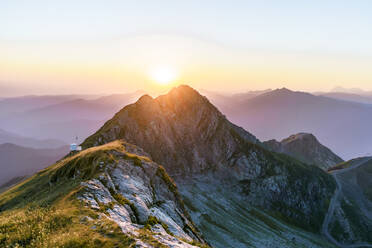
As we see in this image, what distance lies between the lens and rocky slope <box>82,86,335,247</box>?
131375 mm

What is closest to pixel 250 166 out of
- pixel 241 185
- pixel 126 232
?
pixel 241 185

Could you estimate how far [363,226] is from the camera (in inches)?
5615

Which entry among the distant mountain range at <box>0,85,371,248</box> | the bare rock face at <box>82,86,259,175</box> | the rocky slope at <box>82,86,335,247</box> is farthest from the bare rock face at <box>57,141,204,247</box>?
the rocky slope at <box>82,86,335,247</box>

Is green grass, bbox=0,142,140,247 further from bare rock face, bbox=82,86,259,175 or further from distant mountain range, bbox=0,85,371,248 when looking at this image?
bare rock face, bbox=82,86,259,175

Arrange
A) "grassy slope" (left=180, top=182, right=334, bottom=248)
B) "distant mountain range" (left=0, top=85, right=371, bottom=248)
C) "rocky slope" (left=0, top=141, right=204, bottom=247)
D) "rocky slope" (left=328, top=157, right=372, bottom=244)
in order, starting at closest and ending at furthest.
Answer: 1. "rocky slope" (left=0, top=141, right=204, bottom=247)
2. "distant mountain range" (left=0, top=85, right=371, bottom=248)
3. "grassy slope" (left=180, top=182, right=334, bottom=248)
4. "rocky slope" (left=328, top=157, right=372, bottom=244)

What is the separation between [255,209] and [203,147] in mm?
48754

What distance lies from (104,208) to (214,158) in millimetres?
123854

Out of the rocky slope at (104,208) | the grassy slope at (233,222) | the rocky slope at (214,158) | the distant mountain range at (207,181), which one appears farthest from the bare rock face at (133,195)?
the rocky slope at (214,158)

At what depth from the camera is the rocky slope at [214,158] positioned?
131375 mm

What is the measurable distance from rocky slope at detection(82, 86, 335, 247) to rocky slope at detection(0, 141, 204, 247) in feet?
236

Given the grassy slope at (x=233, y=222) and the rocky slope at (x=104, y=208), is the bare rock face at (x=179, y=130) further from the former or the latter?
the rocky slope at (x=104, y=208)

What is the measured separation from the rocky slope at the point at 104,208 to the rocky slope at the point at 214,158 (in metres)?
71.9

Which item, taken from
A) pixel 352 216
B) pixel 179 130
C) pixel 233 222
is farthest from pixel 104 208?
pixel 352 216

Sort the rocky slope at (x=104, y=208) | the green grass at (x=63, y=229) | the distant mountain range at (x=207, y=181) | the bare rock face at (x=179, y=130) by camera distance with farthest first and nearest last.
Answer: the bare rock face at (x=179, y=130) < the distant mountain range at (x=207, y=181) < the rocky slope at (x=104, y=208) < the green grass at (x=63, y=229)
